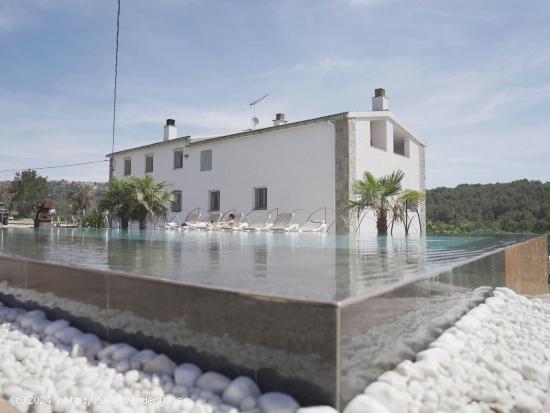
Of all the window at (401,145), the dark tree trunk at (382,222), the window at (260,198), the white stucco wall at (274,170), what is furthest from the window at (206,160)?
the dark tree trunk at (382,222)

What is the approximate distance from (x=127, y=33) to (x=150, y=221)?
6831 millimetres

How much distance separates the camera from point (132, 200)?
15.5 metres

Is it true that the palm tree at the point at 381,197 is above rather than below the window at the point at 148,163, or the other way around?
below

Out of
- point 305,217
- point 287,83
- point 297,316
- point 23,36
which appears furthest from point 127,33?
point 297,316

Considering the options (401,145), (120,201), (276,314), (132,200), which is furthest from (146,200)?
(276,314)

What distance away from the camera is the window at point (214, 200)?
65.1 feet

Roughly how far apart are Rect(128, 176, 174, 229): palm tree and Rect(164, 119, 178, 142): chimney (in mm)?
8936

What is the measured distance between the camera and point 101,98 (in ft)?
56.9

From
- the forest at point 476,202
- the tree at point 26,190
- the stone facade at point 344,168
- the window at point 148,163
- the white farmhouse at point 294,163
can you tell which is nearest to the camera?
the stone facade at point 344,168

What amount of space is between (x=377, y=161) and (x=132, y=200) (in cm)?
975

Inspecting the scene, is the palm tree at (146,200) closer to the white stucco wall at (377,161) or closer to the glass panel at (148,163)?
the white stucco wall at (377,161)

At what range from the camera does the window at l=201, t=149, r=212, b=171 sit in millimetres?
20047

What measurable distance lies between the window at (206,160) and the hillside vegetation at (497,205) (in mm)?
17415

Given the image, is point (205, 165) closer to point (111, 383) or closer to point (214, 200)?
point (214, 200)
